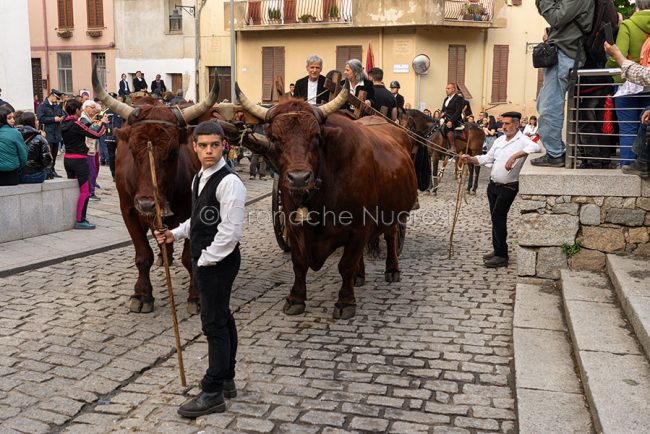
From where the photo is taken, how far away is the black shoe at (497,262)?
8758 millimetres

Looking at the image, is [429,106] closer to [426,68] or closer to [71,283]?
[426,68]

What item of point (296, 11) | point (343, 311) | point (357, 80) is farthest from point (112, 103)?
point (296, 11)

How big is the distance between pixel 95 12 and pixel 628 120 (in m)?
32.4

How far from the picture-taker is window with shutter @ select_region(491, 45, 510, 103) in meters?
31.8

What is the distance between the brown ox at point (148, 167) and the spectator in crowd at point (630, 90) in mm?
4180

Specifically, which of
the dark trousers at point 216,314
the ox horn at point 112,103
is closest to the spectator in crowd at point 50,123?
the ox horn at point 112,103

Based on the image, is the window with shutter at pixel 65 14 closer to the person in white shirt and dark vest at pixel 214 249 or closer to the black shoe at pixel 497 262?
the black shoe at pixel 497 262

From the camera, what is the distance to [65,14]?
3644 centimetres

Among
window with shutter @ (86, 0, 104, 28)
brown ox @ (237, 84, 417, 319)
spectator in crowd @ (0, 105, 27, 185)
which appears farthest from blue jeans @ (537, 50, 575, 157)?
window with shutter @ (86, 0, 104, 28)

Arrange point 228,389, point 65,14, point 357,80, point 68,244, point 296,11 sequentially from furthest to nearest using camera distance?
1. point 65,14
2. point 296,11
3. point 68,244
4. point 357,80
5. point 228,389

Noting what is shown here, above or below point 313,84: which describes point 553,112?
below

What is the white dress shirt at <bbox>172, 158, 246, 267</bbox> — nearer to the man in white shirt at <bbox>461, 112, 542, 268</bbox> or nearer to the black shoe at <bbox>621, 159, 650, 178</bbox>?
the black shoe at <bbox>621, 159, 650, 178</bbox>

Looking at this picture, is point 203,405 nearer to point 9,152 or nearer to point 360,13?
point 9,152

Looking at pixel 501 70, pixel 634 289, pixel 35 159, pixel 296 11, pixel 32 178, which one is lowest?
pixel 634 289
